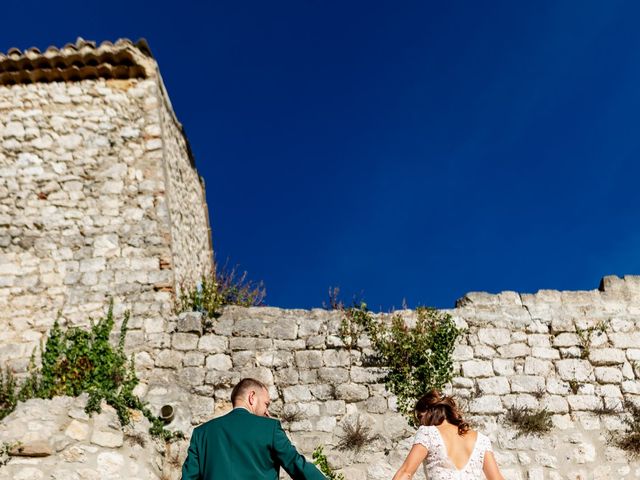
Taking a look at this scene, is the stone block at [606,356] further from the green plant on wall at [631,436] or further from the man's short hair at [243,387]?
the man's short hair at [243,387]

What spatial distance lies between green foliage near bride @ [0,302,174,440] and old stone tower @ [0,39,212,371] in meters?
0.26

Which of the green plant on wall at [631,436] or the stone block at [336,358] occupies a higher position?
the stone block at [336,358]

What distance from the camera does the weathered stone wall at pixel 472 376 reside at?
675 cm

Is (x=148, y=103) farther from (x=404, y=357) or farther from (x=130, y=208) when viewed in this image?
(x=404, y=357)

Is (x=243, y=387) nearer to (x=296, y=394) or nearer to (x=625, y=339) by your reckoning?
(x=296, y=394)

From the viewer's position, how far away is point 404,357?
715 cm

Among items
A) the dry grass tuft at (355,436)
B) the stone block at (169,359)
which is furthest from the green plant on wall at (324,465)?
the stone block at (169,359)

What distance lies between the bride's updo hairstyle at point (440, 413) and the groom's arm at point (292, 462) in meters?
1.11

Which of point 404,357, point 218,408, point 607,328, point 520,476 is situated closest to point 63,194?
point 218,408

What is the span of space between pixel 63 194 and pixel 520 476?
6.38 metres

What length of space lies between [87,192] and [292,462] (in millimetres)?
5585

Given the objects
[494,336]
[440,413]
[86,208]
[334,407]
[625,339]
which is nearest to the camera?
[440,413]

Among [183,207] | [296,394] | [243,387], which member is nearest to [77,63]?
[183,207]

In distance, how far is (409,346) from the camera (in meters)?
7.14
